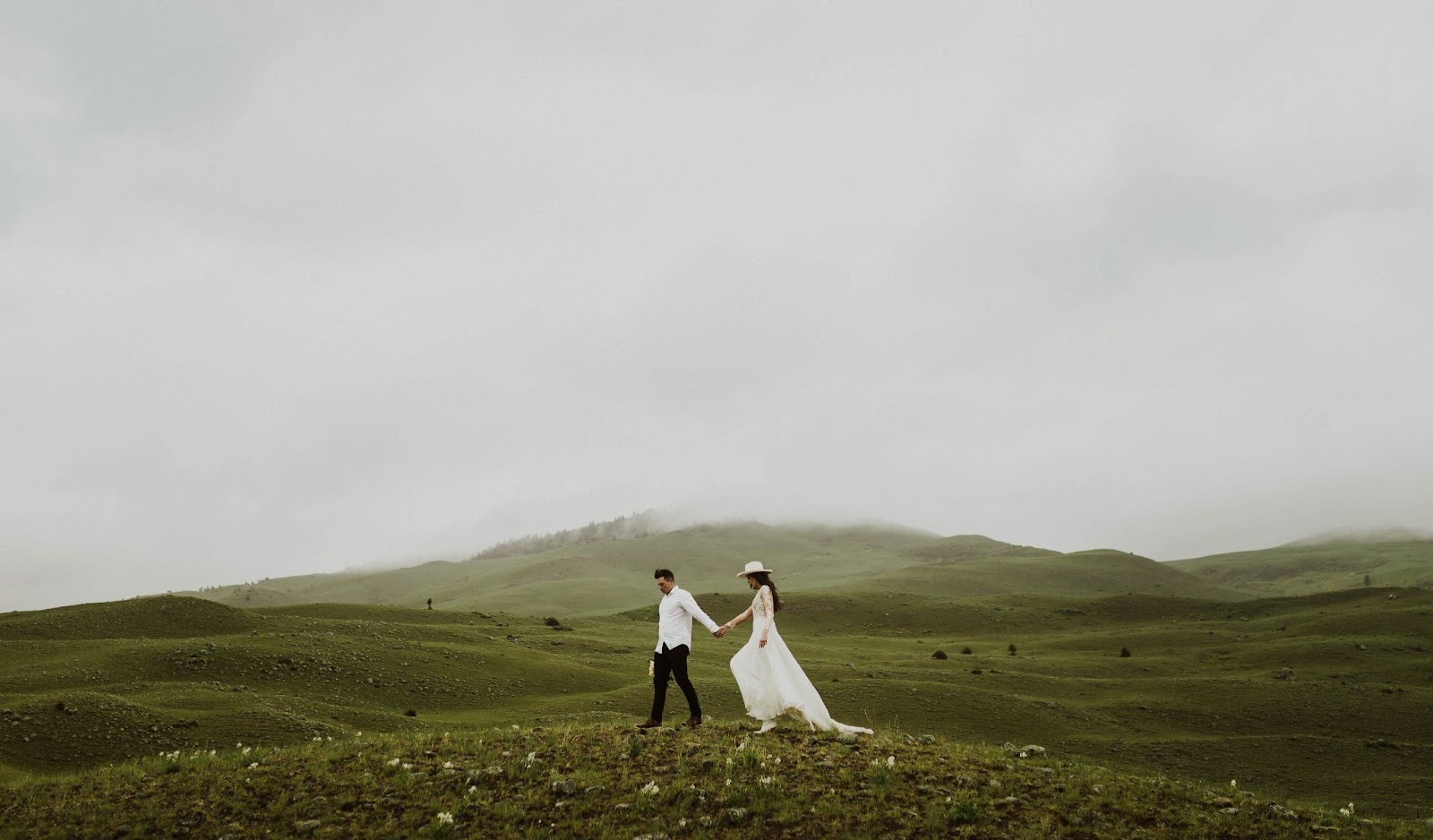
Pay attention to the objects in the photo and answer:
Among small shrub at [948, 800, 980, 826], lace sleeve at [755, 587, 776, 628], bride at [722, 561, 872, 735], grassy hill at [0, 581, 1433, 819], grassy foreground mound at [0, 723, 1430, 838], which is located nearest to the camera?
grassy foreground mound at [0, 723, 1430, 838]

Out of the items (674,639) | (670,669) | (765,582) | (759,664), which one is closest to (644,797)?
(674,639)

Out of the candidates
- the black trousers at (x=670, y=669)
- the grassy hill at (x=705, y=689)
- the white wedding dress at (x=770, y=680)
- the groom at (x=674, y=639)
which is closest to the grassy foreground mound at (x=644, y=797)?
the white wedding dress at (x=770, y=680)

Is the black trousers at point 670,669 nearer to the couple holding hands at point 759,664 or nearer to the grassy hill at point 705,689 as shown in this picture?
the couple holding hands at point 759,664

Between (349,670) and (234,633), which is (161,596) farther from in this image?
(349,670)

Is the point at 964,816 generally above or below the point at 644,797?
below

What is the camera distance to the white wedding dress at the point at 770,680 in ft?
59.7

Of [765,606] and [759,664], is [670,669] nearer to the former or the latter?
[759,664]

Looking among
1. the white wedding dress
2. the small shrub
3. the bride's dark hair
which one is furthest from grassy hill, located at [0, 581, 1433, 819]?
the small shrub

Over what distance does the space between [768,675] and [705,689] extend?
25489 mm

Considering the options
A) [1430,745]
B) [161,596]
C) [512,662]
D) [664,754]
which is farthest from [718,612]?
[664,754]

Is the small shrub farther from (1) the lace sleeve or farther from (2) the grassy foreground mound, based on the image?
(1) the lace sleeve

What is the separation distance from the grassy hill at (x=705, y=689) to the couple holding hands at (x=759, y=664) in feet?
19.5

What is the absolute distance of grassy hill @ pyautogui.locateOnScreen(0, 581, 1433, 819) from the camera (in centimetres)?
3106

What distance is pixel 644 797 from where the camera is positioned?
13.9m
